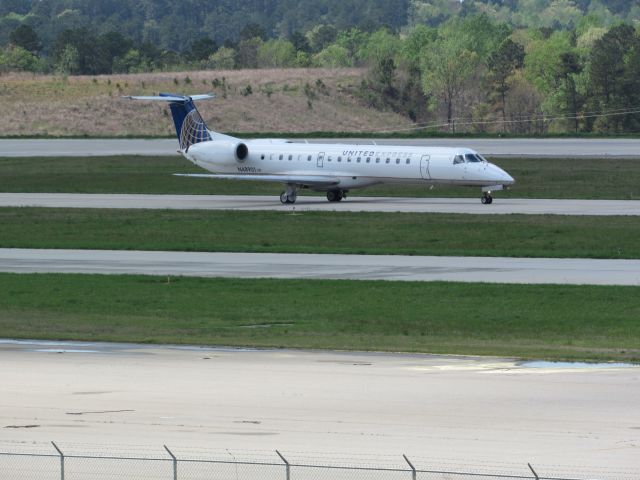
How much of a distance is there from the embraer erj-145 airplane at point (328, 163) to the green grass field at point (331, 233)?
514cm

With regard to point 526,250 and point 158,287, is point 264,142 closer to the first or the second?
point 526,250

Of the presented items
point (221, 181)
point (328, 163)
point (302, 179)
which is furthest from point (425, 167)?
point (221, 181)

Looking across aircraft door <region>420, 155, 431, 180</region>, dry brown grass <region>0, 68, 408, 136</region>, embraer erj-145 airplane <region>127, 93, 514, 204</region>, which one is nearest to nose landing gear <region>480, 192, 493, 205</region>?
embraer erj-145 airplane <region>127, 93, 514, 204</region>

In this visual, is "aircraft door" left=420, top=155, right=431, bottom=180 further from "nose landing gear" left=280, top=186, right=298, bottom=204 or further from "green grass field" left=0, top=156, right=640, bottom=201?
"nose landing gear" left=280, top=186, right=298, bottom=204

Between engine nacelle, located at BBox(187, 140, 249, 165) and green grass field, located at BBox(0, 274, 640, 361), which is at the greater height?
engine nacelle, located at BBox(187, 140, 249, 165)

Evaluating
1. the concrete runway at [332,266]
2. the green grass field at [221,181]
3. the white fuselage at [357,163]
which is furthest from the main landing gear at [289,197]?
the concrete runway at [332,266]

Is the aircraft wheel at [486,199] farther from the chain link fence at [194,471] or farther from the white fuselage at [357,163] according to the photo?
the chain link fence at [194,471]

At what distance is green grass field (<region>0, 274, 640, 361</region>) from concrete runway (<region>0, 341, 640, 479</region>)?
1.91 metres

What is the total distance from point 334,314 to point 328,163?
3256 cm

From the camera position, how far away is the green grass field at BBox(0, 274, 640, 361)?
31438 mm

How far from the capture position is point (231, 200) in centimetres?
7112

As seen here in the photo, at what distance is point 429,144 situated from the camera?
10794cm

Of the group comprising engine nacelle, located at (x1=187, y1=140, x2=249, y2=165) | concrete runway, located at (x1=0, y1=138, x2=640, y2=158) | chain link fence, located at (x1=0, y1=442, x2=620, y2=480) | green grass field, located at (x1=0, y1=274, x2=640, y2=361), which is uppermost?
engine nacelle, located at (x1=187, y1=140, x2=249, y2=165)

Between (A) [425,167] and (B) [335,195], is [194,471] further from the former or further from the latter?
(B) [335,195]
